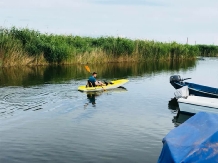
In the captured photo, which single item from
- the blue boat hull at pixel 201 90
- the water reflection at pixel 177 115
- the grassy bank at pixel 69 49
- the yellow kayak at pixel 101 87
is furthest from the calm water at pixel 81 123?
the grassy bank at pixel 69 49

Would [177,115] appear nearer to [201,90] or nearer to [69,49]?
[201,90]

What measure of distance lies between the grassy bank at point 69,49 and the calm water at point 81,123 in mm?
11589

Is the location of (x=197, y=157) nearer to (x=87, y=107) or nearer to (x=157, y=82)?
(x=87, y=107)

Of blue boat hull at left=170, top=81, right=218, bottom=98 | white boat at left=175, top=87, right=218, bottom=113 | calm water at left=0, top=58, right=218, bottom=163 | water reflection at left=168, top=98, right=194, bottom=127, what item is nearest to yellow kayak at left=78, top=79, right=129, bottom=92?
calm water at left=0, top=58, right=218, bottom=163

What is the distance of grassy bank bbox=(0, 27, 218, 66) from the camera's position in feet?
109

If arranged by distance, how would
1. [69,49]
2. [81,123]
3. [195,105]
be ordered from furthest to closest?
[69,49]
[195,105]
[81,123]

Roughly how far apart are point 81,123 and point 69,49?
25006 millimetres

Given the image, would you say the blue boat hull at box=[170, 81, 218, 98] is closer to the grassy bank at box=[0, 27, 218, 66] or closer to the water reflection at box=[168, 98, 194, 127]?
the water reflection at box=[168, 98, 194, 127]

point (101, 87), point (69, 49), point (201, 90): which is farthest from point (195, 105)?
point (69, 49)

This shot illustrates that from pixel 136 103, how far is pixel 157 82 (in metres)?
8.98

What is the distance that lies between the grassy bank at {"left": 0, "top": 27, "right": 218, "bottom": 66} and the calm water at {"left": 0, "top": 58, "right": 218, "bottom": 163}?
38.0ft

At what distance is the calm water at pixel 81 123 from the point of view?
32.8 ft

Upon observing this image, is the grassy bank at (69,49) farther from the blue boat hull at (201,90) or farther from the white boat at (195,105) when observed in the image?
the white boat at (195,105)

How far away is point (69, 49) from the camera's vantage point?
37.4 metres
